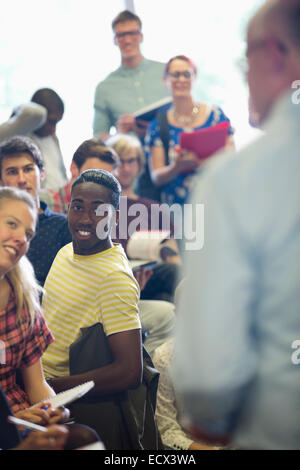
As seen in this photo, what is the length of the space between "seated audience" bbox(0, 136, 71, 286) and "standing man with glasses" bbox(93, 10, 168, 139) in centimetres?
94

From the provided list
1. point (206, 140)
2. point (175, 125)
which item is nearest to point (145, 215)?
point (206, 140)

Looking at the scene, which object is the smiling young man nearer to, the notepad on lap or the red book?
the notepad on lap

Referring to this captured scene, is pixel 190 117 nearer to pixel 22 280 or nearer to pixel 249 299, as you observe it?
pixel 22 280

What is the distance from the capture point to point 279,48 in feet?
2.43

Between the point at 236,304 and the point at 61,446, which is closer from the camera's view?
the point at 236,304

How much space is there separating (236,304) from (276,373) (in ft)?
0.31

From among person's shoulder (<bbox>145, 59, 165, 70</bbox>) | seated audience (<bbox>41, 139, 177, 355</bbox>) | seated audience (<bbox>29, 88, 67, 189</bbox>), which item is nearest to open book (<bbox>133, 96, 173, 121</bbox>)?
person's shoulder (<bbox>145, 59, 165, 70</bbox>)

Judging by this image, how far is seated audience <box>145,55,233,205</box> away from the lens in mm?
2252

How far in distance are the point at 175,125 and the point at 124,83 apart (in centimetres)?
41

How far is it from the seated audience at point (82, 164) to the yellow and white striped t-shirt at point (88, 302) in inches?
8.7

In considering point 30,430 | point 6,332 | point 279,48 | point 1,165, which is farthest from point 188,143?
point 279,48

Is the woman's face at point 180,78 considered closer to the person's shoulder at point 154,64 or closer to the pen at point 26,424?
the person's shoulder at point 154,64

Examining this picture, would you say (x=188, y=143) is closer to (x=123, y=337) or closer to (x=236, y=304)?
(x=123, y=337)

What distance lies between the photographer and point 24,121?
1.88 metres
